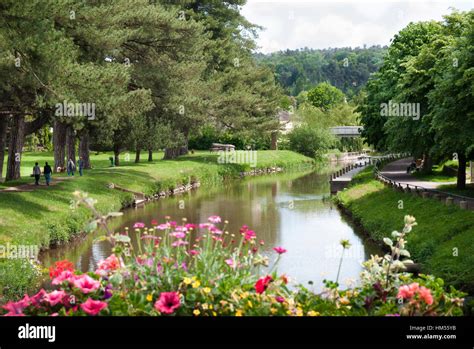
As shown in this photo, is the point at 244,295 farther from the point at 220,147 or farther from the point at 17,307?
the point at 220,147

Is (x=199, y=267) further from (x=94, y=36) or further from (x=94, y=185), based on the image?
(x=94, y=185)

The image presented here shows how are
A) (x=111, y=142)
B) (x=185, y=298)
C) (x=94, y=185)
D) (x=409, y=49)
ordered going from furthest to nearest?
1. (x=111, y=142)
2. (x=409, y=49)
3. (x=94, y=185)
4. (x=185, y=298)

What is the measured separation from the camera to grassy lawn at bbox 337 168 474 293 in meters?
19.6

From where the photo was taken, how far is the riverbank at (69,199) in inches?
794

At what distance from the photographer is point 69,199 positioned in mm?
34281

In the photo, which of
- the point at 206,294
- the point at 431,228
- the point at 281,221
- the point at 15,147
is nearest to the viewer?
the point at 206,294

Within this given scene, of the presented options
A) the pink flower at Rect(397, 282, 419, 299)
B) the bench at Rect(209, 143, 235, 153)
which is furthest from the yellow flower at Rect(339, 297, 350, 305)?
the bench at Rect(209, 143, 235, 153)

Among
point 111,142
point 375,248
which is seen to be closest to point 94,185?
point 111,142

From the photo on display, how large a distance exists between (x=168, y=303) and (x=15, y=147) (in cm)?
3465

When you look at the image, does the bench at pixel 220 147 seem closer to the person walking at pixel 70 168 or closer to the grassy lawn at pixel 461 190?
the person walking at pixel 70 168

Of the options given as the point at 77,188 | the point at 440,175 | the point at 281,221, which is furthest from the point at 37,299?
the point at 440,175

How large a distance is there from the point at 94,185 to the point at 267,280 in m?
35.0

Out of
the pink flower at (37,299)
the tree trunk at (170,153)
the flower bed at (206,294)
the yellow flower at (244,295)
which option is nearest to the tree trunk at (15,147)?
the tree trunk at (170,153)
